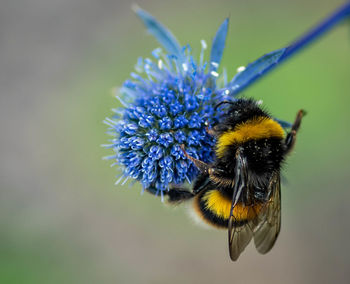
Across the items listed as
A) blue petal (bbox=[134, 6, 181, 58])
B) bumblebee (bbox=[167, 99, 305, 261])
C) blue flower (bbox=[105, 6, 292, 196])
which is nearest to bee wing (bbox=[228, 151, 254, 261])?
bumblebee (bbox=[167, 99, 305, 261])

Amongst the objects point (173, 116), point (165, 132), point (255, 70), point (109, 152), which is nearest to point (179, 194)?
point (165, 132)

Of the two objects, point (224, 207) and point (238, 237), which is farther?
point (224, 207)

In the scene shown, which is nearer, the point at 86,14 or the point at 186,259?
the point at 186,259

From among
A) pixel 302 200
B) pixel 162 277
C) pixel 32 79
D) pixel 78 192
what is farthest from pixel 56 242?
pixel 302 200

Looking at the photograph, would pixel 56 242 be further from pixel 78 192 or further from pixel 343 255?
pixel 343 255

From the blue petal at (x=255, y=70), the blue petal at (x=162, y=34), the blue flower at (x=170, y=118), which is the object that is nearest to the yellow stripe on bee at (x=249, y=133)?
the blue flower at (x=170, y=118)

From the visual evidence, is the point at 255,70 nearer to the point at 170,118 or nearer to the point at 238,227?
the point at 170,118

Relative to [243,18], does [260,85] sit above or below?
below
